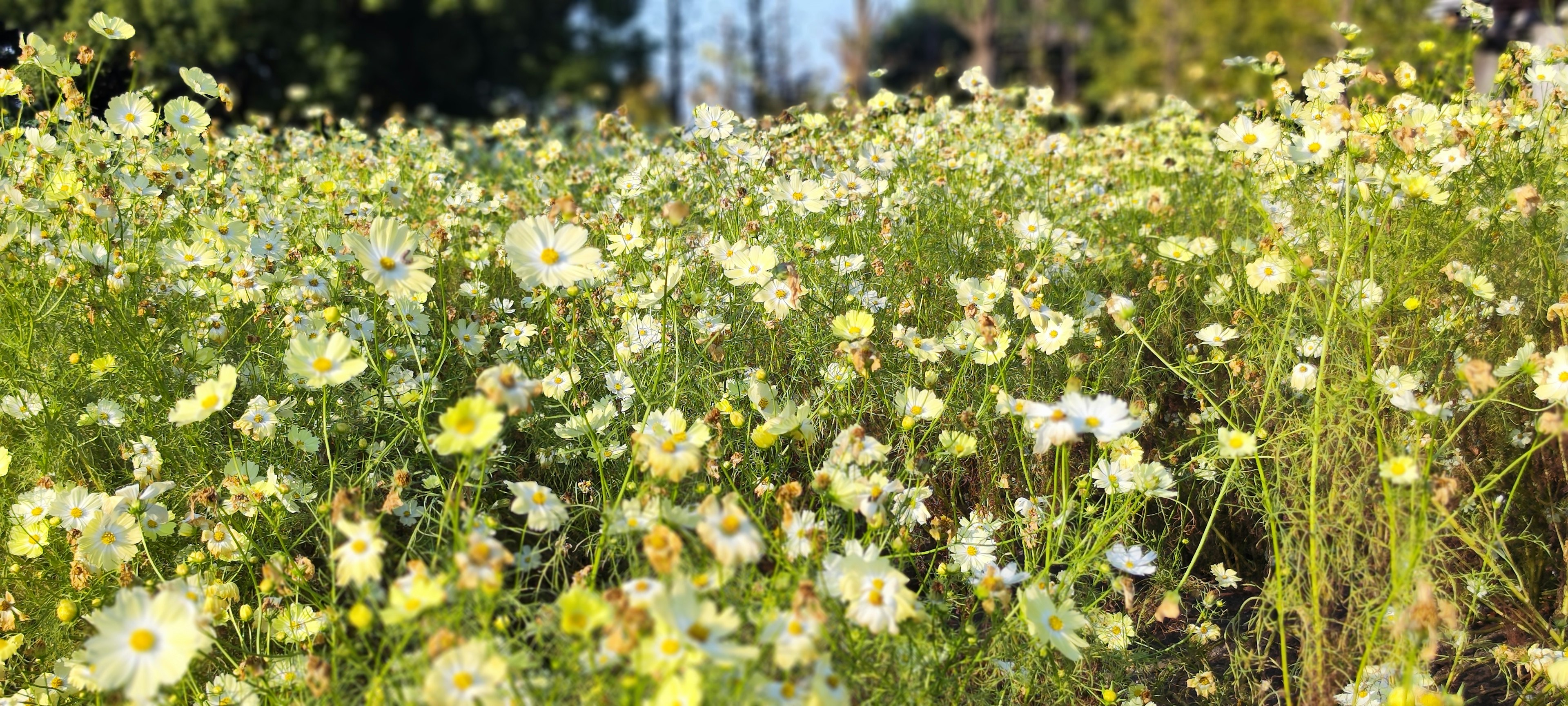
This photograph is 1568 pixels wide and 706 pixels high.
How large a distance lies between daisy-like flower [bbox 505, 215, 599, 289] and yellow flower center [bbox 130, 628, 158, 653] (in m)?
0.64

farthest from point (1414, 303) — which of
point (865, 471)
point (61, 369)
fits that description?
point (61, 369)

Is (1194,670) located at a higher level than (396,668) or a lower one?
lower

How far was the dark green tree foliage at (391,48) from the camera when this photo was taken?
408 inches

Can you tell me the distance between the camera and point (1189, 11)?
1648cm

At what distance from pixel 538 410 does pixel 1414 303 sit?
1600 millimetres

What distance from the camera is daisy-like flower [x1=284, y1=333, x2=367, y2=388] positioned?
138cm

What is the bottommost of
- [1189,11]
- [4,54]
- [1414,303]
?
[1189,11]

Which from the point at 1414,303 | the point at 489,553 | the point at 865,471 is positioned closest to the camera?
the point at 489,553

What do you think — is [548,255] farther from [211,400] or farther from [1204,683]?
[1204,683]

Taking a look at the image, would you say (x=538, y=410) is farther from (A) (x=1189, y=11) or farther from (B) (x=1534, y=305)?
(A) (x=1189, y=11)

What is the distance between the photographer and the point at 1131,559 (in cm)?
167

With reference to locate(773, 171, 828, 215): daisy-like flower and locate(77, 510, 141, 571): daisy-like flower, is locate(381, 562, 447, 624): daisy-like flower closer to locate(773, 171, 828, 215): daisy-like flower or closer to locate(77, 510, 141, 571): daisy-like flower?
locate(77, 510, 141, 571): daisy-like flower

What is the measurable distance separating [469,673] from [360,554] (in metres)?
0.21

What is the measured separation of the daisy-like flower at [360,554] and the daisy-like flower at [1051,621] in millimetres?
778
